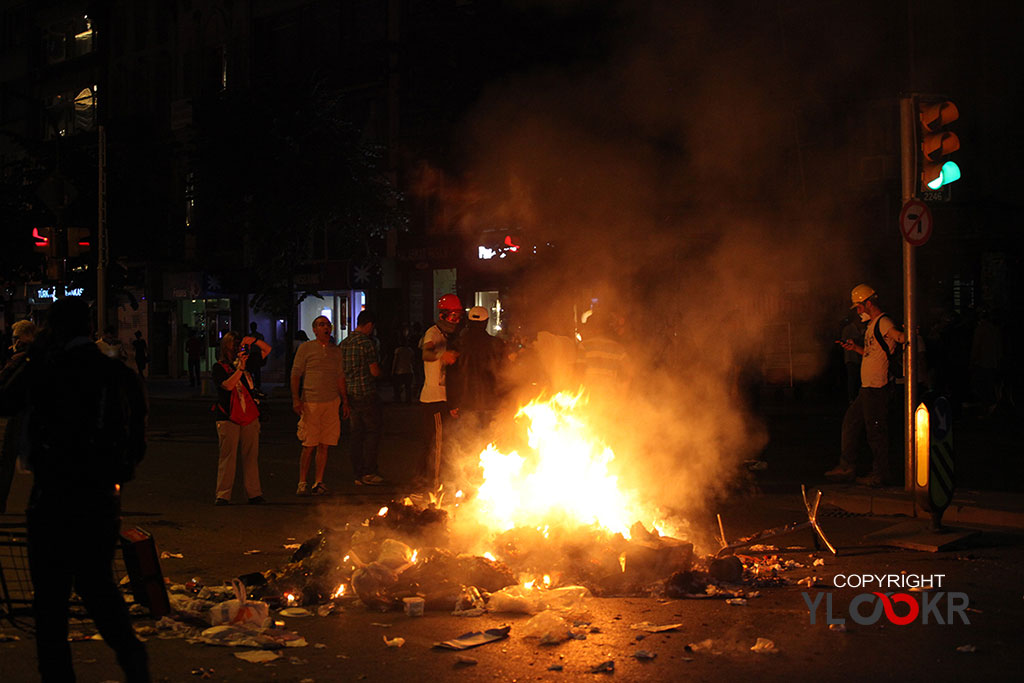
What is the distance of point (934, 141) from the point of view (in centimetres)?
832

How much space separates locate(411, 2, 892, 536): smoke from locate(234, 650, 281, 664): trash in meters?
3.10

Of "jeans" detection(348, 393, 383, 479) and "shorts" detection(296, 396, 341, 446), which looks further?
"jeans" detection(348, 393, 383, 479)

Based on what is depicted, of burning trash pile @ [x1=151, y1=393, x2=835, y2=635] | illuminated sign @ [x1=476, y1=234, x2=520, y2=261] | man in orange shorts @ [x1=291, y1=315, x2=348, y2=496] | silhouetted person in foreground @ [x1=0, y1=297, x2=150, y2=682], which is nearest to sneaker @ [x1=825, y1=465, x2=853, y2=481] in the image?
burning trash pile @ [x1=151, y1=393, x2=835, y2=635]

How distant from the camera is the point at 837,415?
17.2m

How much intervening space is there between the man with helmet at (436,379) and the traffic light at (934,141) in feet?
13.5

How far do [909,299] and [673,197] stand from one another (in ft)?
10.4

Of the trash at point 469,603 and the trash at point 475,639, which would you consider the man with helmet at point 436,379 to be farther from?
the trash at point 475,639

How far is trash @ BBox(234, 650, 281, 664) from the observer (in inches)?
183

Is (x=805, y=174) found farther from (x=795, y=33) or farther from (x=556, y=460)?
(x=556, y=460)

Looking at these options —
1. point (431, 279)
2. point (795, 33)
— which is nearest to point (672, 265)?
point (795, 33)

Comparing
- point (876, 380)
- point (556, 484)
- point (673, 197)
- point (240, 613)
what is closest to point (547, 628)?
point (240, 613)

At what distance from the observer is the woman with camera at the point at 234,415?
8.98 m

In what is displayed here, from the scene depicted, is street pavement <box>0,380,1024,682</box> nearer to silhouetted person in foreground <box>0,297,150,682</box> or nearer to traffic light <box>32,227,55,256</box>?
silhouetted person in foreground <box>0,297,150,682</box>

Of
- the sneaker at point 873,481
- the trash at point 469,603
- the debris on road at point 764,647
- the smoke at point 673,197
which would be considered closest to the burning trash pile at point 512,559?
the trash at point 469,603
